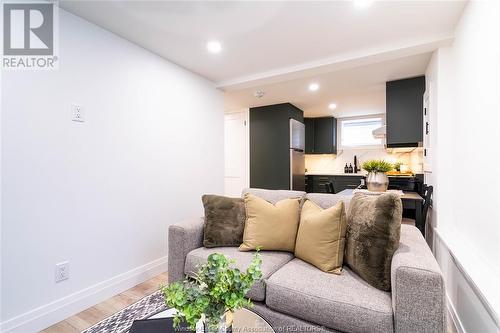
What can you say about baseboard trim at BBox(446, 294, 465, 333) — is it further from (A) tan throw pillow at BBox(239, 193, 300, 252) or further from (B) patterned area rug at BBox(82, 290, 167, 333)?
(B) patterned area rug at BBox(82, 290, 167, 333)

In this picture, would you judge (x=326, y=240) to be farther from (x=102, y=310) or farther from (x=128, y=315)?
(x=102, y=310)

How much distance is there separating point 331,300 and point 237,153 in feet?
13.4

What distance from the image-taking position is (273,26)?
2.09m

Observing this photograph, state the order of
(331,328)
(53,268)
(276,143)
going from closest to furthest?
(331,328) → (53,268) → (276,143)

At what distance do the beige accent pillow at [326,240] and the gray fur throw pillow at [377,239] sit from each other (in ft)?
0.26

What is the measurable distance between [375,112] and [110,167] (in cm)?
548

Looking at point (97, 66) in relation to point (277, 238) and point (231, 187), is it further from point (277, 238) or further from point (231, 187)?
point (231, 187)

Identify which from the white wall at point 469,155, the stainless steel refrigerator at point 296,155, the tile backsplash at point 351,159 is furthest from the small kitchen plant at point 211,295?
the tile backsplash at point 351,159

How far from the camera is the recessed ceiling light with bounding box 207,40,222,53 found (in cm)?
236

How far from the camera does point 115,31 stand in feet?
7.14

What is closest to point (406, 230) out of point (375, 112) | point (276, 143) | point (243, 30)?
point (243, 30)

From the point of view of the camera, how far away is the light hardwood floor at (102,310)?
1.73m

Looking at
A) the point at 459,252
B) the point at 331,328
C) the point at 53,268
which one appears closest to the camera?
the point at 331,328

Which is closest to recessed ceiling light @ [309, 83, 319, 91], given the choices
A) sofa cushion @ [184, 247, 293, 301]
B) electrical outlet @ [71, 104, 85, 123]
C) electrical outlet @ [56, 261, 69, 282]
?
sofa cushion @ [184, 247, 293, 301]
